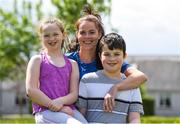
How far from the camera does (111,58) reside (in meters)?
4.38

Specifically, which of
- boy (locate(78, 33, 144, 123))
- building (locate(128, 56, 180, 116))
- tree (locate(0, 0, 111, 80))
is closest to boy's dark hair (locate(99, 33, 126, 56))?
boy (locate(78, 33, 144, 123))

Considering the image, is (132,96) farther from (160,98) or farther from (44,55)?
(160,98)

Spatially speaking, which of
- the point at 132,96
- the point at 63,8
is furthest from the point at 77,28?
the point at 63,8

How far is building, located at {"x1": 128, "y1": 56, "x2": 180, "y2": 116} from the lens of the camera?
54844 millimetres

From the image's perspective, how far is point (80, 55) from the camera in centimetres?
490

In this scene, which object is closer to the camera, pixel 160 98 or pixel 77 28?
pixel 77 28

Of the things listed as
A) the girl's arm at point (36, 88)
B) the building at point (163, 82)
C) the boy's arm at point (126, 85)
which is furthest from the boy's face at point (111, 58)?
the building at point (163, 82)

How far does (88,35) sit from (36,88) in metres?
0.67

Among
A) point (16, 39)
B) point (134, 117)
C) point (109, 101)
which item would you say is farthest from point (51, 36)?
point (16, 39)

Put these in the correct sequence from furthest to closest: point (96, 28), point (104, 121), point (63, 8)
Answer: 1. point (63, 8)
2. point (96, 28)
3. point (104, 121)

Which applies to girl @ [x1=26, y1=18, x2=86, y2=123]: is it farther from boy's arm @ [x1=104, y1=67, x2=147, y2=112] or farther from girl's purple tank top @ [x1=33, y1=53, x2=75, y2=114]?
boy's arm @ [x1=104, y1=67, x2=147, y2=112]

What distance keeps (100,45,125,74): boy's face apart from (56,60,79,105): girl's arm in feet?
0.83

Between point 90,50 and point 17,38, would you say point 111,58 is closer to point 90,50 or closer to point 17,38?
point 90,50

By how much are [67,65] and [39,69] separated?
226 mm
